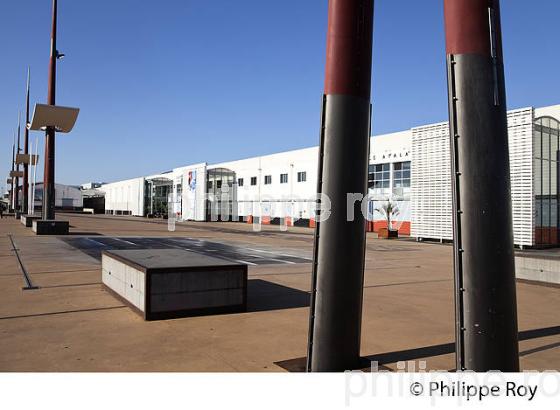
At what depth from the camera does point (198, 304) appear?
8.45 meters

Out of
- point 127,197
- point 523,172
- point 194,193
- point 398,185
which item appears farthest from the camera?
point 127,197

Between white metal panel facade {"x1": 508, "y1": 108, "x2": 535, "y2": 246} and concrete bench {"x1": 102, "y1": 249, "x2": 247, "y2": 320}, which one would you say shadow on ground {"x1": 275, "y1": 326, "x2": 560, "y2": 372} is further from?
white metal panel facade {"x1": 508, "y1": 108, "x2": 535, "y2": 246}

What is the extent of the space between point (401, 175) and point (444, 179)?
400 inches

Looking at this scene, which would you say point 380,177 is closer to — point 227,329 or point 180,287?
point 180,287

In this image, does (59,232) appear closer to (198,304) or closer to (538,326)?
(198,304)

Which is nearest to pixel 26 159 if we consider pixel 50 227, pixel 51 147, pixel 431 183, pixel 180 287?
pixel 51 147

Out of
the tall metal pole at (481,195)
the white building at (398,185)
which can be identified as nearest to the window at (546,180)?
the white building at (398,185)

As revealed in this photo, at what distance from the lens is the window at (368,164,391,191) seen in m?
42.6

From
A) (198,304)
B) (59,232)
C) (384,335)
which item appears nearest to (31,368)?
(198,304)

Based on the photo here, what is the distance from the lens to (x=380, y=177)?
4350cm

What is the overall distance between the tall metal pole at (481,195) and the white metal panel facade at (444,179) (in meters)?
25.0

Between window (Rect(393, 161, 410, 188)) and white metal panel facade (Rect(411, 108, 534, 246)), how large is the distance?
7.05 m

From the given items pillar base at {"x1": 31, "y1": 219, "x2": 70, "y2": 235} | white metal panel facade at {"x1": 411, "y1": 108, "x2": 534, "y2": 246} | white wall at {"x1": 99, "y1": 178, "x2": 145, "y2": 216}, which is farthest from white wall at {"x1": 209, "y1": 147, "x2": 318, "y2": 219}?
pillar base at {"x1": 31, "y1": 219, "x2": 70, "y2": 235}

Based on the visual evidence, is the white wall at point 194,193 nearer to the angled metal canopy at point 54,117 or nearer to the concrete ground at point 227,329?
the angled metal canopy at point 54,117
